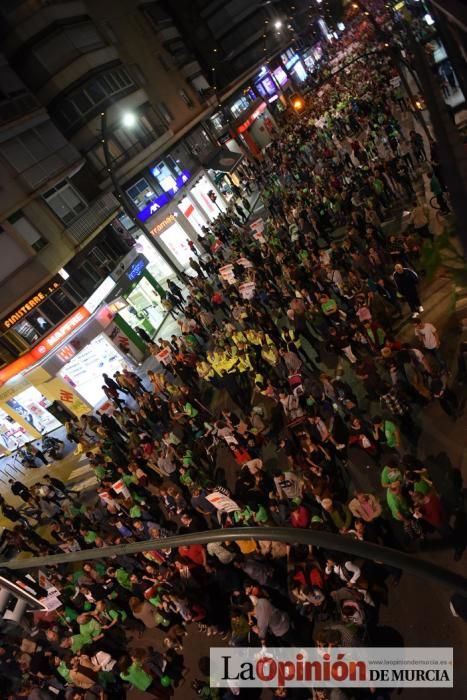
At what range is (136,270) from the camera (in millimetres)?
27500

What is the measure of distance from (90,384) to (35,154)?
1214 cm

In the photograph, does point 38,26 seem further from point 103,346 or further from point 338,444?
point 338,444

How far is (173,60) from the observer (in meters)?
43.0

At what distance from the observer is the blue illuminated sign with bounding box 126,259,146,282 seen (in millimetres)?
26531

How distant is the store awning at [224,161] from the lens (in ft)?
130

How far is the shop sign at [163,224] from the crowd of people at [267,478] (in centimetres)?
1394

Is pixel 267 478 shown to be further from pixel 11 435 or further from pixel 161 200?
pixel 161 200

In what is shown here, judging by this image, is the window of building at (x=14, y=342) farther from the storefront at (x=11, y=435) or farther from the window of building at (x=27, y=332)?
the storefront at (x=11, y=435)

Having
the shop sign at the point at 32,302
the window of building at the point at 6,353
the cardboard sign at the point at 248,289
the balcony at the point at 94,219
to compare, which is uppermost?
the balcony at the point at 94,219

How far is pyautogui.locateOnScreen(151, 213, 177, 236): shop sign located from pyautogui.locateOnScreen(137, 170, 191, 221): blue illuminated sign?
2.81 feet

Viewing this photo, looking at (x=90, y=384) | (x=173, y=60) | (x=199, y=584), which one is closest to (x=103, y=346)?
(x=90, y=384)

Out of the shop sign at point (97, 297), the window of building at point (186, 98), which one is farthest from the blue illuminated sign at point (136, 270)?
the window of building at point (186, 98)

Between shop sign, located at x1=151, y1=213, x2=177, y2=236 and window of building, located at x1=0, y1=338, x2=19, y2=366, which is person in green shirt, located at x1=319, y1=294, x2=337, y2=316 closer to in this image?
window of building, located at x1=0, y1=338, x2=19, y2=366

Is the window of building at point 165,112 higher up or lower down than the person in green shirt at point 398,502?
higher up
